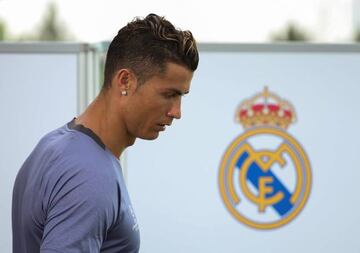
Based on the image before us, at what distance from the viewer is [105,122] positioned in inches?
81.7

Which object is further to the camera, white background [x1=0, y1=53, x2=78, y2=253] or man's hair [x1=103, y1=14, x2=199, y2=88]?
white background [x1=0, y1=53, x2=78, y2=253]

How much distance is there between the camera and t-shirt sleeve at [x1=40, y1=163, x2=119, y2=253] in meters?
1.80

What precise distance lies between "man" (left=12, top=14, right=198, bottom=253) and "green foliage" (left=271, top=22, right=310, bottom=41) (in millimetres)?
30912

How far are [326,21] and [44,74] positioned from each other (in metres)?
24.1

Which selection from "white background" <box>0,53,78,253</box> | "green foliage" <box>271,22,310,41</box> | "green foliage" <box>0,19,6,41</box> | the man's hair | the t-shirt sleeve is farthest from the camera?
"green foliage" <box>271,22,310,41</box>

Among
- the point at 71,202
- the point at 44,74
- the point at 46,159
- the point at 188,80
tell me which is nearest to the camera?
the point at 71,202

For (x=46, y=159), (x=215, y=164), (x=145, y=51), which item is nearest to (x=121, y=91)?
(x=145, y=51)

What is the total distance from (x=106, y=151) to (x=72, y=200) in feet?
0.80

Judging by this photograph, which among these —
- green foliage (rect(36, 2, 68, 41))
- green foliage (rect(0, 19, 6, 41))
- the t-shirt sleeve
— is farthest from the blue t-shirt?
green foliage (rect(36, 2, 68, 41))

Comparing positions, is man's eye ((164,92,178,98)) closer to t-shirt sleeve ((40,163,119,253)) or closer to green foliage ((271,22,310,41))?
t-shirt sleeve ((40,163,119,253))

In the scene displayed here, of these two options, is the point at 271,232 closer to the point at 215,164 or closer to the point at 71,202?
the point at 215,164

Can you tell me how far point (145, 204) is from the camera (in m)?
4.15

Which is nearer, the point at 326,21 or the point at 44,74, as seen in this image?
the point at 44,74

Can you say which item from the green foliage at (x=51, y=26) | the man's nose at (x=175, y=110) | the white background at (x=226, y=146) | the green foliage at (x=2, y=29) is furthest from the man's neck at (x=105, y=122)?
the green foliage at (x=51, y=26)
